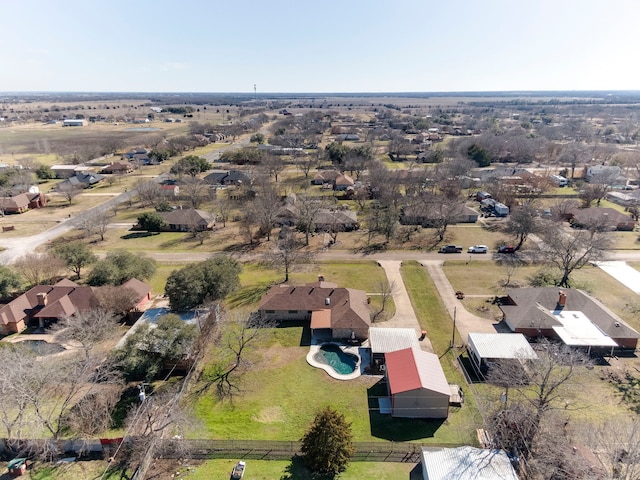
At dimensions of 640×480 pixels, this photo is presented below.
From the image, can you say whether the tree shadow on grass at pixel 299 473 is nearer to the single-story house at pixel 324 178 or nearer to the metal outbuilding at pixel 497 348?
the metal outbuilding at pixel 497 348

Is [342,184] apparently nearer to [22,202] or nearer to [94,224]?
[94,224]

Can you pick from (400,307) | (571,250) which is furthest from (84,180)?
Answer: (571,250)

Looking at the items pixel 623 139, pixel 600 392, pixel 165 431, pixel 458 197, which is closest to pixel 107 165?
pixel 458 197

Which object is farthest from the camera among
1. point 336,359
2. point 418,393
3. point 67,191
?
point 67,191

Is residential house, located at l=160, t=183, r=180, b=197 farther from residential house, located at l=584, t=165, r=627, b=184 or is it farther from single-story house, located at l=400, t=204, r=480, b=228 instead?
residential house, located at l=584, t=165, r=627, b=184

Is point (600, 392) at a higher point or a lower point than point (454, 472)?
lower

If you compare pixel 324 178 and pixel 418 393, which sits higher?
pixel 324 178

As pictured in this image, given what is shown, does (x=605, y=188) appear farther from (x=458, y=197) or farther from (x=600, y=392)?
(x=600, y=392)
